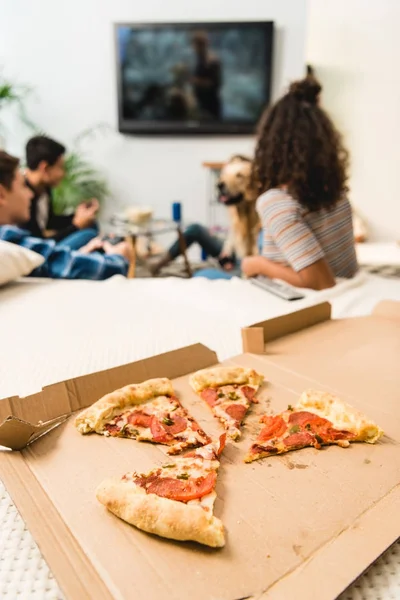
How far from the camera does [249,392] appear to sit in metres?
0.78

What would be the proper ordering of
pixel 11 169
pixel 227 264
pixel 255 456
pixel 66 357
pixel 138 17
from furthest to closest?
pixel 138 17 < pixel 227 264 < pixel 11 169 < pixel 66 357 < pixel 255 456

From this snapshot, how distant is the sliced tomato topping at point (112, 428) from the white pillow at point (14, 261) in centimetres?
79

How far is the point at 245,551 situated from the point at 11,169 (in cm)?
168

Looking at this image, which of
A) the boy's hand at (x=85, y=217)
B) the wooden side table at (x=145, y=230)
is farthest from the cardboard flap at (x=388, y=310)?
the boy's hand at (x=85, y=217)

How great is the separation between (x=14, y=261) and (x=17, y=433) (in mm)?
830

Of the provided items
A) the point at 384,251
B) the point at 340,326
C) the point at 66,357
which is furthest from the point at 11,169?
the point at 384,251

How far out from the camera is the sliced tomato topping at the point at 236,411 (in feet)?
2.34

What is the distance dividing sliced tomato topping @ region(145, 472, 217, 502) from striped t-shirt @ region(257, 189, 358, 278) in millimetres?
967

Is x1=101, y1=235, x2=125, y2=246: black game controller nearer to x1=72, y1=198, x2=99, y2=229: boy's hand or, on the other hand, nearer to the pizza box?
x1=72, y1=198, x2=99, y2=229: boy's hand

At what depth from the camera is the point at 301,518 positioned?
521 mm

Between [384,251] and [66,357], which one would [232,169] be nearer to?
[384,251]

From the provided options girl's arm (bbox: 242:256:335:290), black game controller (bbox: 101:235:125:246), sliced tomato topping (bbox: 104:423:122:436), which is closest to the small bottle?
black game controller (bbox: 101:235:125:246)

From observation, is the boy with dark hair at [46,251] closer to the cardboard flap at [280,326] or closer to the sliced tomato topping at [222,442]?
the cardboard flap at [280,326]

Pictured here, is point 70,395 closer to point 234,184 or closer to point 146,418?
point 146,418
